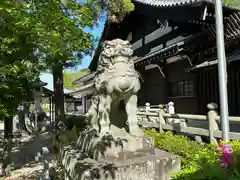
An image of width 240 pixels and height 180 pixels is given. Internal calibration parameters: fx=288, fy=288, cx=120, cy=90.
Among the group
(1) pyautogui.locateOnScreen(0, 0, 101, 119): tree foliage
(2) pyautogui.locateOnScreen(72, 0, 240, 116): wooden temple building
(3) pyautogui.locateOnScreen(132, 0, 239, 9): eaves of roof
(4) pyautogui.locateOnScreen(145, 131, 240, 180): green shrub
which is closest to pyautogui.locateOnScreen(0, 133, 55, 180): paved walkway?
(1) pyautogui.locateOnScreen(0, 0, 101, 119): tree foliage

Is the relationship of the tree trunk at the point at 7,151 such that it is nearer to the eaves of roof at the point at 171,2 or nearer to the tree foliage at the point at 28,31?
the tree foliage at the point at 28,31

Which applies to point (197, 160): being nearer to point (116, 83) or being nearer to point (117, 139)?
point (117, 139)

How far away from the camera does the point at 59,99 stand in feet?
47.1

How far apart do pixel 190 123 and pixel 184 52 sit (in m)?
3.62

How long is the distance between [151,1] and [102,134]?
9.47m

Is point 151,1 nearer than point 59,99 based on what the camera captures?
Yes

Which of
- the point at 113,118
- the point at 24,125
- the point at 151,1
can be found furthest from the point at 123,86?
the point at 24,125

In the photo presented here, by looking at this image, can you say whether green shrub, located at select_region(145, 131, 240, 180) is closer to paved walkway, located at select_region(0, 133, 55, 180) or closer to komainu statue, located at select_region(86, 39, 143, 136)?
komainu statue, located at select_region(86, 39, 143, 136)

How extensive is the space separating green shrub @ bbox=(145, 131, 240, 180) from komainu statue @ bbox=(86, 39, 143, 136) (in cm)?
126

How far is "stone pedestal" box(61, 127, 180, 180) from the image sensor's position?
4.48m

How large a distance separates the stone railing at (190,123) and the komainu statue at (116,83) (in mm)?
1913

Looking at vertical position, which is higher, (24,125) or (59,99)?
(59,99)

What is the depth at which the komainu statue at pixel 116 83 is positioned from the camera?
16.6 ft

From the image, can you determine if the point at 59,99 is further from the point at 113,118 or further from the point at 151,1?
the point at 113,118
